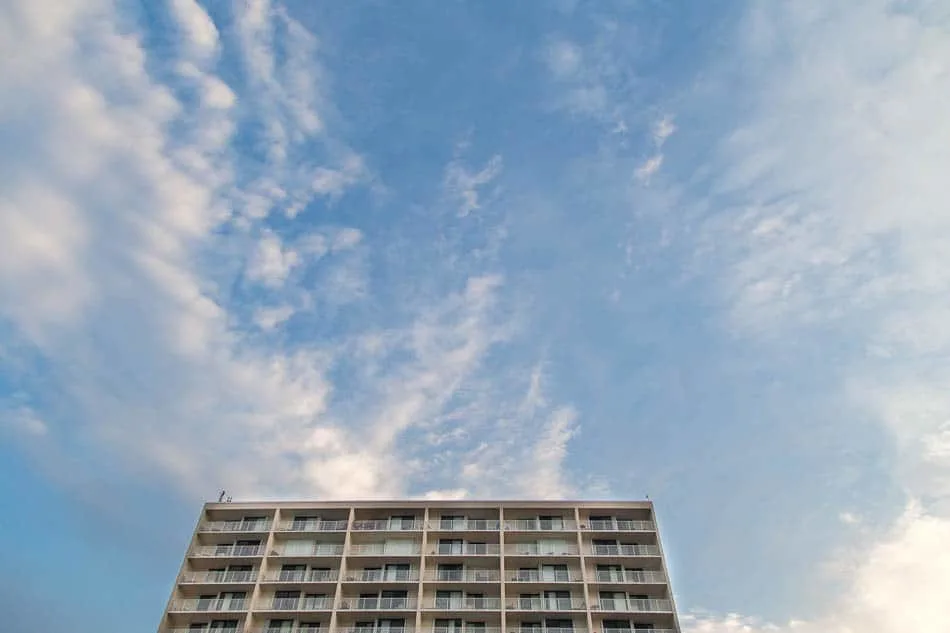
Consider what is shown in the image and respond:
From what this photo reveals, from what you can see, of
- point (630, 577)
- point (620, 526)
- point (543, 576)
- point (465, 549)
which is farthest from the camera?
point (620, 526)

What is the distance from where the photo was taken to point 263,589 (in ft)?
176

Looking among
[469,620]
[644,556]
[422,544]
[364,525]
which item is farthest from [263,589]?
[644,556]

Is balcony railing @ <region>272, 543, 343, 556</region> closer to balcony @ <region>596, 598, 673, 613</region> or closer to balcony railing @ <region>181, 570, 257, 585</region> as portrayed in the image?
balcony railing @ <region>181, 570, 257, 585</region>

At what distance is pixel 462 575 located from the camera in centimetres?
5441

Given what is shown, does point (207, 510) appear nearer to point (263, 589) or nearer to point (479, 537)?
point (263, 589)

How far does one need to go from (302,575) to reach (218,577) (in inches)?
266

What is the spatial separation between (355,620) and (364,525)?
8.02 meters

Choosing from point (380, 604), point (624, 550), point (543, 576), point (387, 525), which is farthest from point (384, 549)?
point (624, 550)

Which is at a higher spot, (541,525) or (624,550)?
(541,525)

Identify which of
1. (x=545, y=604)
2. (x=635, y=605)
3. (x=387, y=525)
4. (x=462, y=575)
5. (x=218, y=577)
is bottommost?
(x=635, y=605)

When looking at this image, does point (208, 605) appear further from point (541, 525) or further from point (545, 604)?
point (541, 525)

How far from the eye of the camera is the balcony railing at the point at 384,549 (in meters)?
55.9

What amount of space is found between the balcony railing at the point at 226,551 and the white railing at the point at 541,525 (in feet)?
68.8

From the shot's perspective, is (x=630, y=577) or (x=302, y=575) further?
(x=302, y=575)
